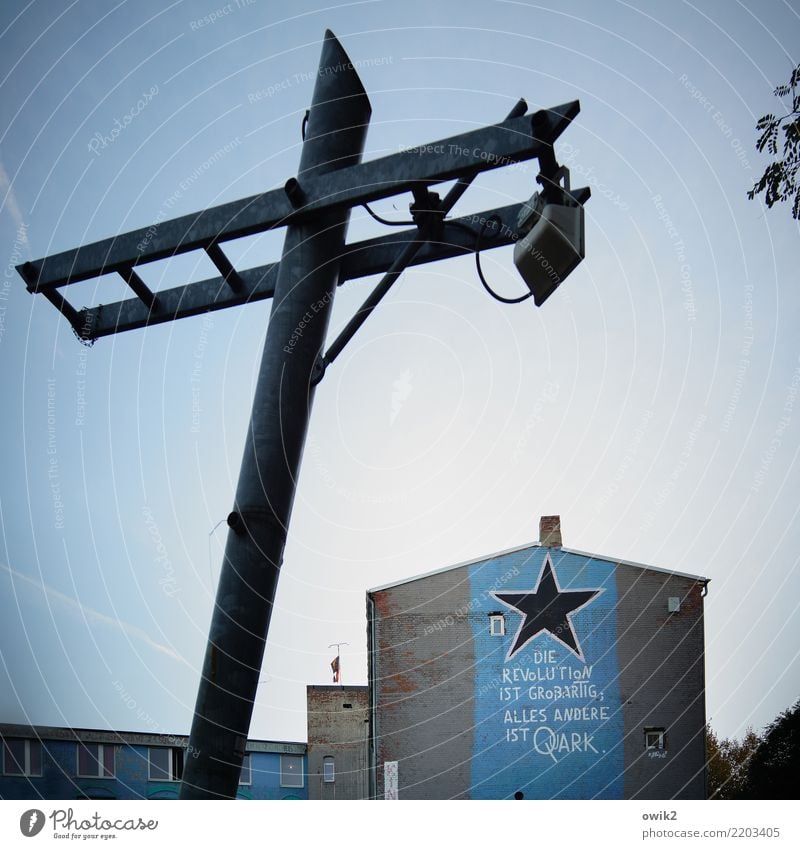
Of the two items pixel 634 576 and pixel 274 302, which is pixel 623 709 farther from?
pixel 274 302

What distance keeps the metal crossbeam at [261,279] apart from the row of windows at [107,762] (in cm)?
406

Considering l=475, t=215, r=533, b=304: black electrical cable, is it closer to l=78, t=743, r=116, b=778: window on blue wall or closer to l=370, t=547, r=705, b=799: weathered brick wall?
l=370, t=547, r=705, b=799: weathered brick wall

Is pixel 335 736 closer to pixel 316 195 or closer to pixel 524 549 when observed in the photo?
pixel 524 549

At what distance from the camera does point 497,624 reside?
490 inches

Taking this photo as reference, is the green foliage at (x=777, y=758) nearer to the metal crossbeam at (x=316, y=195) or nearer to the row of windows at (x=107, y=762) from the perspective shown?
the row of windows at (x=107, y=762)

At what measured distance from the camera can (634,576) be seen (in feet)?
41.7

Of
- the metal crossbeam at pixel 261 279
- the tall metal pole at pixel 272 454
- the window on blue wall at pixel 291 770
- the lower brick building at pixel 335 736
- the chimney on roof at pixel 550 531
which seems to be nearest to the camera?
the tall metal pole at pixel 272 454

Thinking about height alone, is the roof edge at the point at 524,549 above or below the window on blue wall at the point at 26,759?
above

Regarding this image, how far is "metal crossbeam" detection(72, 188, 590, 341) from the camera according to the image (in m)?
1.80

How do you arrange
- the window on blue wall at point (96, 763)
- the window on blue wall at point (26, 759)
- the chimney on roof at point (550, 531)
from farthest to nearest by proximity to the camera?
the chimney on roof at point (550, 531) → the window on blue wall at point (96, 763) → the window on blue wall at point (26, 759)

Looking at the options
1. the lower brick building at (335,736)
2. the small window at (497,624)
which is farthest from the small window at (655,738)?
the lower brick building at (335,736)

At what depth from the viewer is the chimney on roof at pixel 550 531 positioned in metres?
12.6

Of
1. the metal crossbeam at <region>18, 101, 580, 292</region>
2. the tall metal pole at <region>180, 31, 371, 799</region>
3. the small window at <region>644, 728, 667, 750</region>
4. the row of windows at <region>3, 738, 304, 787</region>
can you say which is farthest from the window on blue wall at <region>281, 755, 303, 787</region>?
the tall metal pole at <region>180, 31, 371, 799</region>
